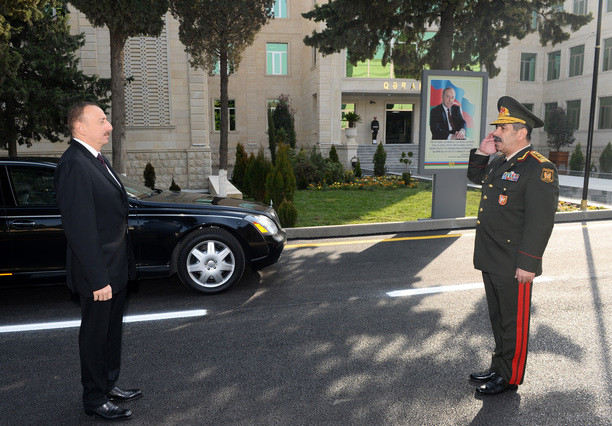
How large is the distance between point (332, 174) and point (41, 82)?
10.2 m

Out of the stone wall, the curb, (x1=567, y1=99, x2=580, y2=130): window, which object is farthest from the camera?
(x1=567, y1=99, x2=580, y2=130): window

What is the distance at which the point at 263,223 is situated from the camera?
5.81 meters

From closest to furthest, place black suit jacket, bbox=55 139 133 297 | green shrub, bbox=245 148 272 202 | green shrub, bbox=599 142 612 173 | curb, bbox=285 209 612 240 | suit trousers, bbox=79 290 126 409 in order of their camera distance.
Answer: black suit jacket, bbox=55 139 133 297 → suit trousers, bbox=79 290 126 409 → curb, bbox=285 209 612 240 → green shrub, bbox=245 148 272 202 → green shrub, bbox=599 142 612 173

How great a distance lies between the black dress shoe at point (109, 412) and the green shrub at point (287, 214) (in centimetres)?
620

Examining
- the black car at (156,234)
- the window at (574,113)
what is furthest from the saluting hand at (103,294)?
the window at (574,113)

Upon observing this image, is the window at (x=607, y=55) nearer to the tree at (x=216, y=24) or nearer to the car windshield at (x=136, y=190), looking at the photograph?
the tree at (x=216, y=24)

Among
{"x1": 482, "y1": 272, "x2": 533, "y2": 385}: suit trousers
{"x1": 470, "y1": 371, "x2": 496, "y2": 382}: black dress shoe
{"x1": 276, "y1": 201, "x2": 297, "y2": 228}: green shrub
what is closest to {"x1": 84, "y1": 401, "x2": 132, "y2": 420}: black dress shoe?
{"x1": 470, "y1": 371, "x2": 496, "y2": 382}: black dress shoe

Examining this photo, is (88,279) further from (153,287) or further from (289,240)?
(289,240)

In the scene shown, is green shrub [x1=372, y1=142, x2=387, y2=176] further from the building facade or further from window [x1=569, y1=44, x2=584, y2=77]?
window [x1=569, y1=44, x2=584, y2=77]

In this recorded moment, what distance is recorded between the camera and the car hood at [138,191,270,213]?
5516 millimetres

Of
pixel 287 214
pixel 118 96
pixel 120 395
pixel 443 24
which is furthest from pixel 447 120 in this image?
pixel 120 395

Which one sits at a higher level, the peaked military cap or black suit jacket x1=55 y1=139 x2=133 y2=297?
the peaked military cap

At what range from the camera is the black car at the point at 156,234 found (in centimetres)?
Answer: 493

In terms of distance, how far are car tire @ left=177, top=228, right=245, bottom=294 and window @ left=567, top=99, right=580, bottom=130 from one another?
110 ft
